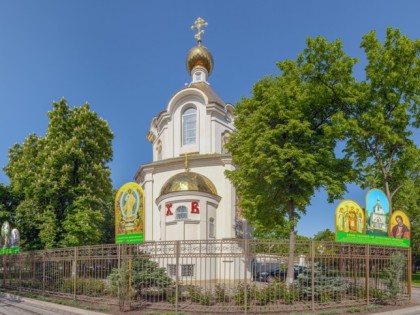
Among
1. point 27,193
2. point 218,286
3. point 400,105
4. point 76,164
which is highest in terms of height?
point 400,105

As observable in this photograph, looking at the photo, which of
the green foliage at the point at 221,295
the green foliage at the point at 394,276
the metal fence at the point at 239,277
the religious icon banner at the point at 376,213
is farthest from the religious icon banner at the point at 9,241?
the green foliage at the point at 394,276

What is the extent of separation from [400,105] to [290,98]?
16.2 ft

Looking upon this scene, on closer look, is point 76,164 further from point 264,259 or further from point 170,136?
point 264,259

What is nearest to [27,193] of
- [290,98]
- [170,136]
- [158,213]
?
[158,213]

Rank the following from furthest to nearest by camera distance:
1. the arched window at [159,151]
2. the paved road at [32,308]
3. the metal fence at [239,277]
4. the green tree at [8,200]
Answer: the arched window at [159,151]
the green tree at [8,200]
the paved road at [32,308]
the metal fence at [239,277]

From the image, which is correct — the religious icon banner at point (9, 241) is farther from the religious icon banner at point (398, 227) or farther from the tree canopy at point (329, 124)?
the religious icon banner at point (398, 227)

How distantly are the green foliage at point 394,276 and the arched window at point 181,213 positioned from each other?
12898 mm

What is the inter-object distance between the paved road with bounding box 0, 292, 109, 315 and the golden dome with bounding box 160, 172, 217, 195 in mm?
11216

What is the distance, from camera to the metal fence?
39.9 feet

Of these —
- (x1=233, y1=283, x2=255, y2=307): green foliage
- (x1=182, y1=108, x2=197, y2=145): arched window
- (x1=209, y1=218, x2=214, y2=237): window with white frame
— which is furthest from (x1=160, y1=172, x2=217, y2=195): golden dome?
(x1=233, y1=283, x2=255, y2=307): green foliage

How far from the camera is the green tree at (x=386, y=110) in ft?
55.8

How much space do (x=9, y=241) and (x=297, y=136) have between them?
17.7m

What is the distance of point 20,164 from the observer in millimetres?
27281

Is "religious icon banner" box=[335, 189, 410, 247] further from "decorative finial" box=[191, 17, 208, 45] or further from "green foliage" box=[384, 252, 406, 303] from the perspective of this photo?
"decorative finial" box=[191, 17, 208, 45]
